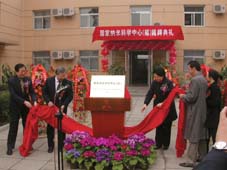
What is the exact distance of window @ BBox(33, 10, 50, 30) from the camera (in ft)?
73.4

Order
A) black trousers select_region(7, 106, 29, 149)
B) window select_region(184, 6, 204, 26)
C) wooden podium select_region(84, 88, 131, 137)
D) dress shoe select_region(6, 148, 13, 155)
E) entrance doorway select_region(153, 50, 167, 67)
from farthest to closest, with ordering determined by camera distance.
A: entrance doorway select_region(153, 50, 167, 67)
window select_region(184, 6, 204, 26)
black trousers select_region(7, 106, 29, 149)
dress shoe select_region(6, 148, 13, 155)
wooden podium select_region(84, 88, 131, 137)

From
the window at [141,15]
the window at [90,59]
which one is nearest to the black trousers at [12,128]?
the window at [90,59]

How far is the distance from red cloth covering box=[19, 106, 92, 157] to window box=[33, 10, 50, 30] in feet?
54.4

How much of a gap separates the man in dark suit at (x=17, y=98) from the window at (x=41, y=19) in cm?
1620

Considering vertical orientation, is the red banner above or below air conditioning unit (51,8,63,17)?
below

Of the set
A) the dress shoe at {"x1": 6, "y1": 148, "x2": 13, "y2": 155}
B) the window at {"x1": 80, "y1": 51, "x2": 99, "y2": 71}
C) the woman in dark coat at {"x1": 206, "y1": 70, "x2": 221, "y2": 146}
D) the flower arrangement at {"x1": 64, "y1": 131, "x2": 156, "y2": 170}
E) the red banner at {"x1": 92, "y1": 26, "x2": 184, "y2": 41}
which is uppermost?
the red banner at {"x1": 92, "y1": 26, "x2": 184, "y2": 41}

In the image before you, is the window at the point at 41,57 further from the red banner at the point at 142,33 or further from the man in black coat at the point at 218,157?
the man in black coat at the point at 218,157

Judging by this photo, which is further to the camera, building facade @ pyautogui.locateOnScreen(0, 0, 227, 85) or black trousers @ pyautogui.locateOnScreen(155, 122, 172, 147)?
building facade @ pyautogui.locateOnScreen(0, 0, 227, 85)

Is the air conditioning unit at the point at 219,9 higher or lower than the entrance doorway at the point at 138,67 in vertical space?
higher

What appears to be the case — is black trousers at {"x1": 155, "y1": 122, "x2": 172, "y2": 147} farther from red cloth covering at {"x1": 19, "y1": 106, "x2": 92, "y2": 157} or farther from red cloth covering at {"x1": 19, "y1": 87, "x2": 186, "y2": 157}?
red cloth covering at {"x1": 19, "y1": 106, "x2": 92, "y2": 157}

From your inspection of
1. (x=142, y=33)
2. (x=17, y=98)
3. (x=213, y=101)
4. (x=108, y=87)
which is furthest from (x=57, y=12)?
(x=213, y=101)

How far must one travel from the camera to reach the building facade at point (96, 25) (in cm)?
2056

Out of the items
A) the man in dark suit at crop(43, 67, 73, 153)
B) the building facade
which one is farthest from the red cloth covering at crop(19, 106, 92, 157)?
the building facade

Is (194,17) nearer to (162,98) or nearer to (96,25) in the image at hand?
(96,25)
